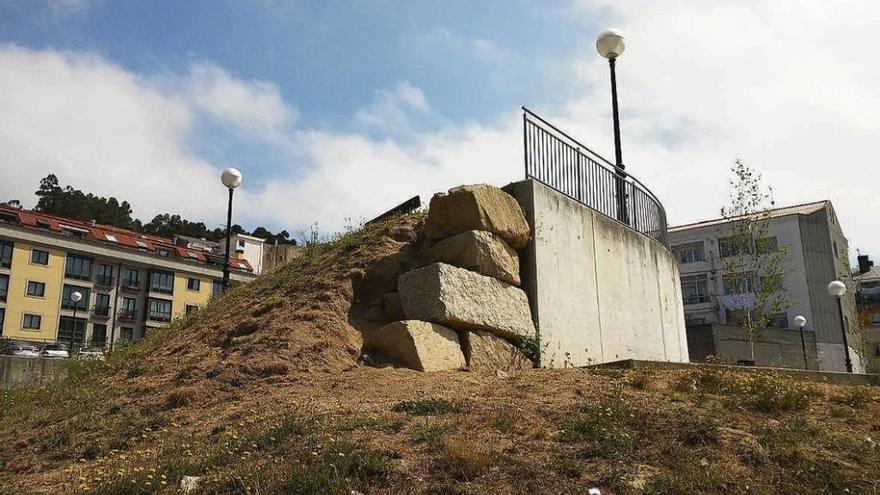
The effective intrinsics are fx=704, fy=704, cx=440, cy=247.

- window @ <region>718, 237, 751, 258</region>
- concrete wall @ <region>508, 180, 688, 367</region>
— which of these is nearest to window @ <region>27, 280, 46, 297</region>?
window @ <region>718, 237, 751, 258</region>

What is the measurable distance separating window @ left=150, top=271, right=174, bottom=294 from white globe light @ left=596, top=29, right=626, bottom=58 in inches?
2348

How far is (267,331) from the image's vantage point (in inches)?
350

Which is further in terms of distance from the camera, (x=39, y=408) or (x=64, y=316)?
(x=64, y=316)

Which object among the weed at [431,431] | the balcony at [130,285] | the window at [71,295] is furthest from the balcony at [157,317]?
the weed at [431,431]

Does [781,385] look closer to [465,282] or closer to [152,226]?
[465,282]

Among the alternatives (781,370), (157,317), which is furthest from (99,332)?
(781,370)

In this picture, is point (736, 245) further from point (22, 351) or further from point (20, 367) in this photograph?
point (22, 351)

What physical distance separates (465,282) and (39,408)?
556cm

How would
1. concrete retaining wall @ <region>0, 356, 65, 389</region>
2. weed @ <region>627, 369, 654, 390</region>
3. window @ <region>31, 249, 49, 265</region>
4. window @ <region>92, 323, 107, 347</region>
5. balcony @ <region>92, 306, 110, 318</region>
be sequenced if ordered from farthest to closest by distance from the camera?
balcony @ <region>92, 306, 110, 318</region>, window @ <region>92, 323, 107, 347</region>, window @ <region>31, 249, 49, 265</region>, concrete retaining wall @ <region>0, 356, 65, 389</region>, weed @ <region>627, 369, 654, 390</region>

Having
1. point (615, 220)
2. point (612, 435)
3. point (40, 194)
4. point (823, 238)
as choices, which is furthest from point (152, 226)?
point (612, 435)

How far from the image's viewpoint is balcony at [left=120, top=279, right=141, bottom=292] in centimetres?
6366

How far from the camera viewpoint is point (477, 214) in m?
9.89

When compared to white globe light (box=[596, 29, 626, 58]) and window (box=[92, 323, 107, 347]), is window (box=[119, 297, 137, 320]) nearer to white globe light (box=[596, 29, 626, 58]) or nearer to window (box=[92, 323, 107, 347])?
window (box=[92, 323, 107, 347])

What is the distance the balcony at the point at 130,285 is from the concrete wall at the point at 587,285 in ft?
195
